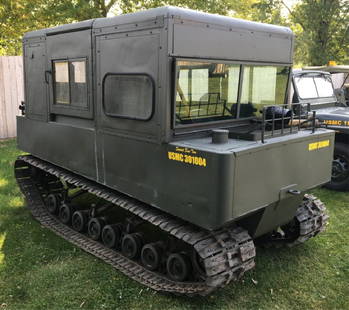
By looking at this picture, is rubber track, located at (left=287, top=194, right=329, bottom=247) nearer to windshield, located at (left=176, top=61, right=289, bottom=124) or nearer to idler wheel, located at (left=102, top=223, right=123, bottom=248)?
windshield, located at (left=176, top=61, right=289, bottom=124)

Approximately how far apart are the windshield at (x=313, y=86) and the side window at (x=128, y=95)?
521cm

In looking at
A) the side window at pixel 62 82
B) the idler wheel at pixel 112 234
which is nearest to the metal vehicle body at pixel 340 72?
the side window at pixel 62 82

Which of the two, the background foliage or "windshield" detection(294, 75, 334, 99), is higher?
the background foliage

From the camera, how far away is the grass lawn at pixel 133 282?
4590mm

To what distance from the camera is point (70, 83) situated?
18.7 feet

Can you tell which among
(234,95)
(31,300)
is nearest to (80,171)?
(31,300)

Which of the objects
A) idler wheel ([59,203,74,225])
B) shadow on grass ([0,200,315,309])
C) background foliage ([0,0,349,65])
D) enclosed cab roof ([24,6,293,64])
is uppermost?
background foliage ([0,0,349,65])

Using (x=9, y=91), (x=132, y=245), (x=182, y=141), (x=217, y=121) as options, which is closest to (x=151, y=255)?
(x=132, y=245)

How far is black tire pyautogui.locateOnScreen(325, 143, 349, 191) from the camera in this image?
27.2 feet

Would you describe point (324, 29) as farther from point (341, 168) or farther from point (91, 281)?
point (91, 281)

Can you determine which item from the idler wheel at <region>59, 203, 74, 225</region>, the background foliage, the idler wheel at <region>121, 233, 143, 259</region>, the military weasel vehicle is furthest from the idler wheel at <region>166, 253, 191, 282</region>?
the background foliage

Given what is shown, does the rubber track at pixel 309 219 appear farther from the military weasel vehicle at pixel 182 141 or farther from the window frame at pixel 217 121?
the window frame at pixel 217 121

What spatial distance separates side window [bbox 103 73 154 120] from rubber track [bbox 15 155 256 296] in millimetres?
1109

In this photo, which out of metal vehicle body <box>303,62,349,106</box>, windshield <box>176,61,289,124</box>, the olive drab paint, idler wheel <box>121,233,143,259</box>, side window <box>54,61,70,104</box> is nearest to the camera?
the olive drab paint
